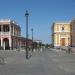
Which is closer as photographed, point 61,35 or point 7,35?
point 7,35

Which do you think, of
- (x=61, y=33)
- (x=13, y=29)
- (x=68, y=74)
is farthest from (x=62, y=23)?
(x=68, y=74)

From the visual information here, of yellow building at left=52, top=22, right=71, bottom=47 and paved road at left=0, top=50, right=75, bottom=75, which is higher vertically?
yellow building at left=52, top=22, right=71, bottom=47

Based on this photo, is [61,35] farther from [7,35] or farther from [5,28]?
[7,35]

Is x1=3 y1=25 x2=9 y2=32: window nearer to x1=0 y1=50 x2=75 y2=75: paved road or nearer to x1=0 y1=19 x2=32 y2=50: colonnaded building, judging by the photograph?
x1=0 y1=19 x2=32 y2=50: colonnaded building

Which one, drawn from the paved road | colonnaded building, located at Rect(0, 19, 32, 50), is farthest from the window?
the paved road

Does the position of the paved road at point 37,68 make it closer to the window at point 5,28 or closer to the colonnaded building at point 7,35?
the colonnaded building at point 7,35

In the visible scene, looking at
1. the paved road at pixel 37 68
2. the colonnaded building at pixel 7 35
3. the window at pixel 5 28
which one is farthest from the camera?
the window at pixel 5 28

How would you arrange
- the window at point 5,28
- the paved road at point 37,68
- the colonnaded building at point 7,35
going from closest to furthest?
the paved road at point 37,68 → the colonnaded building at point 7,35 → the window at point 5,28

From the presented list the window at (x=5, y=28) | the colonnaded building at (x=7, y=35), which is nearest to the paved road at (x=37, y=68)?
the colonnaded building at (x=7, y=35)

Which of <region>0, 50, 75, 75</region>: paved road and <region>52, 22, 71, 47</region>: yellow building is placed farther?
<region>52, 22, 71, 47</region>: yellow building

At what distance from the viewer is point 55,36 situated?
5408 inches

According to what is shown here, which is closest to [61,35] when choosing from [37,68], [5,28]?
[5,28]

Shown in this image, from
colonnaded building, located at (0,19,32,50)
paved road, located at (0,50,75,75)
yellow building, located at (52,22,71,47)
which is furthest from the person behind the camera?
yellow building, located at (52,22,71,47)

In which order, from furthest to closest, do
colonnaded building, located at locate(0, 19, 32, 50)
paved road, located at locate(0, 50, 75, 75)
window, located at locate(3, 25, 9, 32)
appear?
window, located at locate(3, 25, 9, 32), colonnaded building, located at locate(0, 19, 32, 50), paved road, located at locate(0, 50, 75, 75)
